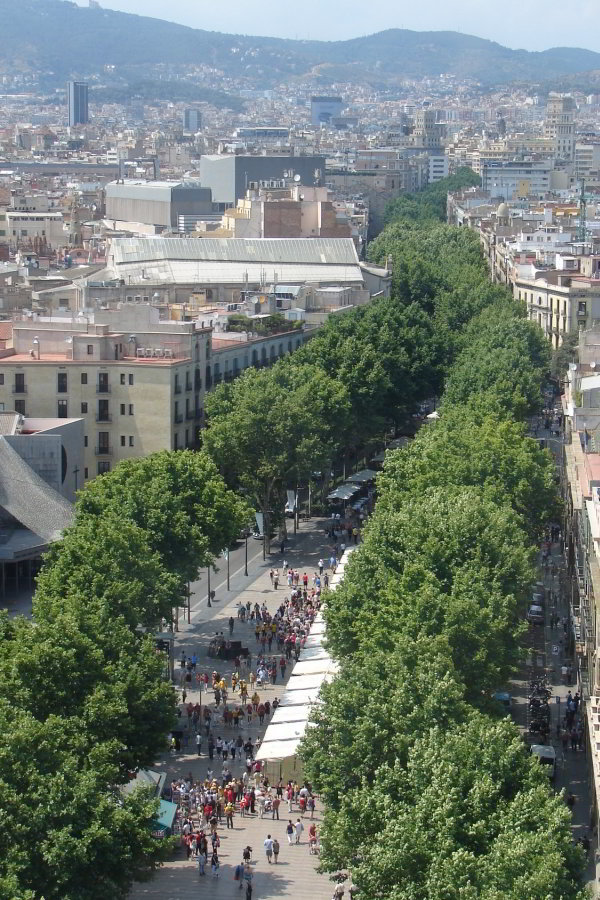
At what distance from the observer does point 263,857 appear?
1746 inches

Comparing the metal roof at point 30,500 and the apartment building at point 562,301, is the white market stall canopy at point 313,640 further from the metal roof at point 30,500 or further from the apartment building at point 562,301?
the apartment building at point 562,301

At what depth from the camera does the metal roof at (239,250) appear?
132 m

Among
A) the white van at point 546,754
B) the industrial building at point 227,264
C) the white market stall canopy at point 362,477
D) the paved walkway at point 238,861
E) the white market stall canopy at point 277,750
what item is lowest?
the paved walkway at point 238,861

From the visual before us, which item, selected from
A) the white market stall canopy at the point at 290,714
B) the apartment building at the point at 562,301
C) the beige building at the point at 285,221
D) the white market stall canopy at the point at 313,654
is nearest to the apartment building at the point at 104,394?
the white market stall canopy at the point at 313,654

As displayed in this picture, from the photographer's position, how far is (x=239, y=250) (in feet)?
441

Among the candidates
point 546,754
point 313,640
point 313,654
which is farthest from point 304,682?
point 546,754

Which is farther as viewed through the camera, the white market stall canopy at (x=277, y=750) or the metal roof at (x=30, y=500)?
the metal roof at (x=30, y=500)

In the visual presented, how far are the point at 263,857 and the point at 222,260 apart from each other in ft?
297

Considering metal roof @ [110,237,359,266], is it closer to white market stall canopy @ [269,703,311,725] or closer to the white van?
white market stall canopy @ [269,703,311,725]

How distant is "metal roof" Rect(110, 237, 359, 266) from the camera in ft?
435

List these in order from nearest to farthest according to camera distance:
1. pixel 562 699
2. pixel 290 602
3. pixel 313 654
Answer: pixel 313 654
pixel 562 699
pixel 290 602

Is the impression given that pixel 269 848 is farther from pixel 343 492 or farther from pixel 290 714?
pixel 343 492

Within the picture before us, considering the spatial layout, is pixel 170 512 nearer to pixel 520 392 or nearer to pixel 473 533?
pixel 473 533

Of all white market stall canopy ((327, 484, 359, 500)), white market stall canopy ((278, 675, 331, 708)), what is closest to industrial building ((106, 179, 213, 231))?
white market stall canopy ((327, 484, 359, 500))
